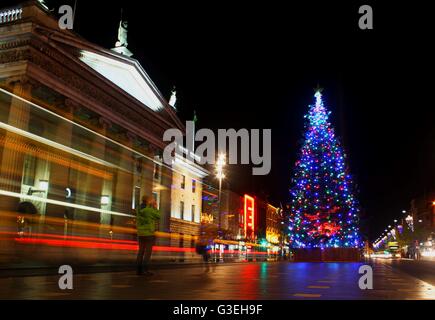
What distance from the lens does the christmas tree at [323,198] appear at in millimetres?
39406

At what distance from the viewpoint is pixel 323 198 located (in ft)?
130

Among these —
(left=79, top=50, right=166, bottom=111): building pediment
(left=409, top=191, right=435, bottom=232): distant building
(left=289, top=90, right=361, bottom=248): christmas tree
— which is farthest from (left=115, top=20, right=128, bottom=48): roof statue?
(left=409, top=191, right=435, bottom=232): distant building

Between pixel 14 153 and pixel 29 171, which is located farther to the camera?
pixel 29 171

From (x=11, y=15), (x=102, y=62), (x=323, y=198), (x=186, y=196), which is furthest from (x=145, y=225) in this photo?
(x=186, y=196)

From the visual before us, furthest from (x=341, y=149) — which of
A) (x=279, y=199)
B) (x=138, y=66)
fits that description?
(x=279, y=199)

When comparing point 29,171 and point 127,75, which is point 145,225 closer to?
point 29,171

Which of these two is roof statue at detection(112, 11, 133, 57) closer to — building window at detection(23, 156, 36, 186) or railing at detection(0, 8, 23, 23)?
railing at detection(0, 8, 23, 23)

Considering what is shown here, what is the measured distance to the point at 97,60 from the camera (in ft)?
109

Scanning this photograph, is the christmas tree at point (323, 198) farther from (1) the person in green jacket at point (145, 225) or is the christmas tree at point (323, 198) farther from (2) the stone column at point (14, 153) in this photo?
(1) the person in green jacket at point (145, 225)

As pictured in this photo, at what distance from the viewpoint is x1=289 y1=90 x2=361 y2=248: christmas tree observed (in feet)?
129

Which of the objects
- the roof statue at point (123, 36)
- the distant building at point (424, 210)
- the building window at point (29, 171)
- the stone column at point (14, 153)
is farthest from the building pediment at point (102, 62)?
the distant building at point (424, 210)
